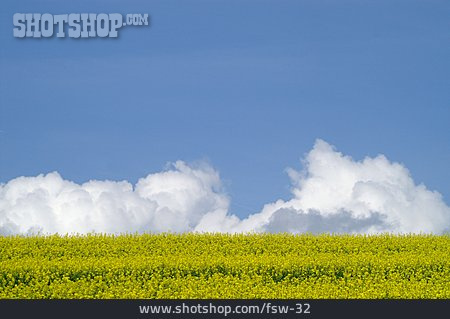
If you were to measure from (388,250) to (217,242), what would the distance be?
3.96m

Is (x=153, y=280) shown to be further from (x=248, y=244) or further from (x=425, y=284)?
(x=425, y=284)

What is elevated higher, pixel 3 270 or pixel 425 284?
pixel 3 270

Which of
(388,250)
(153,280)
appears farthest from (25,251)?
(388,250)

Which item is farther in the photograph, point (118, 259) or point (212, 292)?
point (118, 259)

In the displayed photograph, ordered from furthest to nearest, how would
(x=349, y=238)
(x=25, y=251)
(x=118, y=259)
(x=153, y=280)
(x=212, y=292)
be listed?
(x=349, y=238), (x=25, y=251), (x=118, y=259), (x=153, y=280), (x=212, y=292)

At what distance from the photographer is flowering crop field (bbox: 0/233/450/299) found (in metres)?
10.4

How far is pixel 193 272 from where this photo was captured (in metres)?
11.6

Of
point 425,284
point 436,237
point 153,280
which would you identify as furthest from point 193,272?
point 436,237

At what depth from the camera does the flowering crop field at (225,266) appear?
411 inches

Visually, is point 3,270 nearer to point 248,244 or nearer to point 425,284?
point 248,244

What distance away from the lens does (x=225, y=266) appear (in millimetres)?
11711
